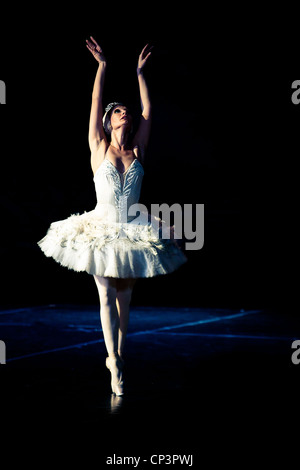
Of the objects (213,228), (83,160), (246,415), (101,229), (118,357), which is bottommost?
(246,415)

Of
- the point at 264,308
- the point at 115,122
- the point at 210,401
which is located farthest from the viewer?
the point at 264,308

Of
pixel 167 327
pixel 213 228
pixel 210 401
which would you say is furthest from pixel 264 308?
pixel 210 401

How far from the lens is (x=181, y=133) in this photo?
5.97 metres

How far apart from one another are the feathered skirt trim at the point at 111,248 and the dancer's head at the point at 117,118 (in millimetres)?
444

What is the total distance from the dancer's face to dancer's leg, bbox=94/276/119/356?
725 millimetres

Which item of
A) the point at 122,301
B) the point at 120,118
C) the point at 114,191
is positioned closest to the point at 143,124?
the point at 120,118

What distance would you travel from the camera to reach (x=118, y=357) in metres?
2.68

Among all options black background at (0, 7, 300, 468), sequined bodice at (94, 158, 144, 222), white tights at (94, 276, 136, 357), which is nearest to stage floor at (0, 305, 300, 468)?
white tights at (94, 276, 136, 357)

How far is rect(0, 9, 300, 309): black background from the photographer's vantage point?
5398 millimetres

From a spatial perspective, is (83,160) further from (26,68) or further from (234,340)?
(234,340)

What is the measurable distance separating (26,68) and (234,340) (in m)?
3.14

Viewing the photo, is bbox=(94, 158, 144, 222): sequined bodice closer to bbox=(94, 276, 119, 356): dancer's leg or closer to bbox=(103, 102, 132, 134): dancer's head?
bbox=(103, 102, 132, 134): dancer's head

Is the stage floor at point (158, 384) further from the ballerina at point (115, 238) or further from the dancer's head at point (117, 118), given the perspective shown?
the dancer's head at point (117, 118)

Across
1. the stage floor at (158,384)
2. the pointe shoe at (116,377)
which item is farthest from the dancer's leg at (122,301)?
the stage floor at (158,384)
